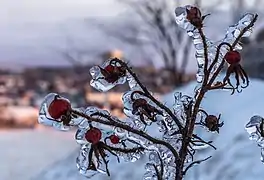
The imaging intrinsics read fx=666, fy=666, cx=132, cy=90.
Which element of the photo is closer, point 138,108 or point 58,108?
point 58,108

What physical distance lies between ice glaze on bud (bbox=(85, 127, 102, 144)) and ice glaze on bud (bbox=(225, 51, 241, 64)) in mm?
295

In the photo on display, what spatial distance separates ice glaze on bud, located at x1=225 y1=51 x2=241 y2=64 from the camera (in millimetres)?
1321

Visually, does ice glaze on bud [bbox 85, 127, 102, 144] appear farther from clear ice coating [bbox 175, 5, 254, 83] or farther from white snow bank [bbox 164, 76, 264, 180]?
white snow bank [bbox 164, 76, 264, 180]

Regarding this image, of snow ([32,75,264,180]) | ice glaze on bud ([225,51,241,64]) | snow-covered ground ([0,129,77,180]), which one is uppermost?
snow-covered ground ([0,129,77,180])

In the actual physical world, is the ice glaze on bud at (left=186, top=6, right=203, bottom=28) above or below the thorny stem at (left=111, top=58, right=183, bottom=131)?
above

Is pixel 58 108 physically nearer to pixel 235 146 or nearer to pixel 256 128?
pixel 256 128

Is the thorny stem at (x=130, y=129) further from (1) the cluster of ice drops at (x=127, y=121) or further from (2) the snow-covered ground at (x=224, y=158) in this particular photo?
(2) the snow-covered ground at (x=224, y=158)

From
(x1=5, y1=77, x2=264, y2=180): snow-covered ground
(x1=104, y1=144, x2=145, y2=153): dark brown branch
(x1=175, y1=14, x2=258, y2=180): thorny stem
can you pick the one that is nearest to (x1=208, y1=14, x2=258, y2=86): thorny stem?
(x1=175, y1=14, x2=258, y2=180): thorny stem

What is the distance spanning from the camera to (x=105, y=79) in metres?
1.36

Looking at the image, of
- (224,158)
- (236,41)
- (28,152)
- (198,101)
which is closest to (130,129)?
(198,101)

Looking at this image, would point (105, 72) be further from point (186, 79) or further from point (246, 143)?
point (186, 79)

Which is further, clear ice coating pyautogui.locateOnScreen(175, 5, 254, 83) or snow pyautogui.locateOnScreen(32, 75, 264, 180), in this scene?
snow pyautogui.locateOnScreen(32, 75, 264, 180)

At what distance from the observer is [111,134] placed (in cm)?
142

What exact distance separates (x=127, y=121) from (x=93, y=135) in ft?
0.62
